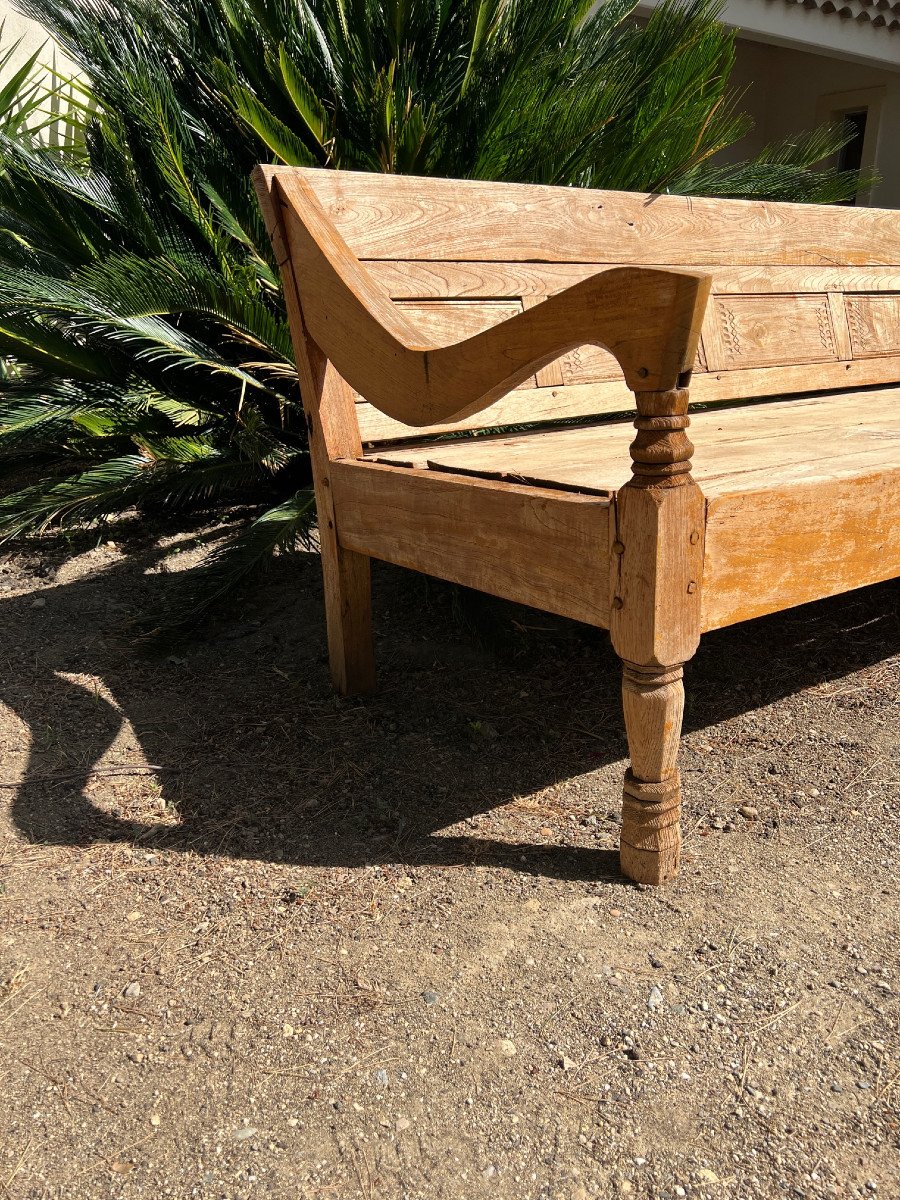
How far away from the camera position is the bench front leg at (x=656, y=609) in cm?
124

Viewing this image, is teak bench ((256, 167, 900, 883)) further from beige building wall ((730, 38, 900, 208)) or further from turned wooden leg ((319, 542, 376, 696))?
beige building wall ((730, 38, 900, 208))

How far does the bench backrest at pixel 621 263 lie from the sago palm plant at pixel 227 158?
0.63 meters

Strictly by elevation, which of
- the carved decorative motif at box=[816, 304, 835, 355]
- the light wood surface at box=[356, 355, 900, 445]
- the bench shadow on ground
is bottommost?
the bench shadow on ground

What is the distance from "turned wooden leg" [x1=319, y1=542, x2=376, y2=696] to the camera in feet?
6.77

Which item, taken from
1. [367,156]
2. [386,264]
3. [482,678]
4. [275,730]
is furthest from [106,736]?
[367,156]

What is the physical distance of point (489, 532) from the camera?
1542mm

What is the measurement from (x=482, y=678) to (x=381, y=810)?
597mm

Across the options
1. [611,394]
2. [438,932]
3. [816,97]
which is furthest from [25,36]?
[816,97]

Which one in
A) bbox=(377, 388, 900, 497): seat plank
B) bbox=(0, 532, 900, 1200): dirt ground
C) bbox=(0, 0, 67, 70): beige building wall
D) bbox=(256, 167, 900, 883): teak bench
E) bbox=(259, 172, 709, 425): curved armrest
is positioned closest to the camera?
bbox=(0, 532, 900, 1200): dirt ground

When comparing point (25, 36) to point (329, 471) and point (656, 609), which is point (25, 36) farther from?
point (656, 609)

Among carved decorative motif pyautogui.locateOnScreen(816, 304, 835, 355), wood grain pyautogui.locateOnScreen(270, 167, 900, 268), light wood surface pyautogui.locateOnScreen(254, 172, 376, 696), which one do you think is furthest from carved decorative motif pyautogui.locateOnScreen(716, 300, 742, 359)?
light wood surface pyautogui.locateOnScreen(254, 172, 376, 696)

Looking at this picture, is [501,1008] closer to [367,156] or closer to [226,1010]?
[226,1010]

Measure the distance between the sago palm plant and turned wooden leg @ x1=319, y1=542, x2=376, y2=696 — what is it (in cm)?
38

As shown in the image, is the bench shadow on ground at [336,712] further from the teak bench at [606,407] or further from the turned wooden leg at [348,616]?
the teak bench at [606,407]
